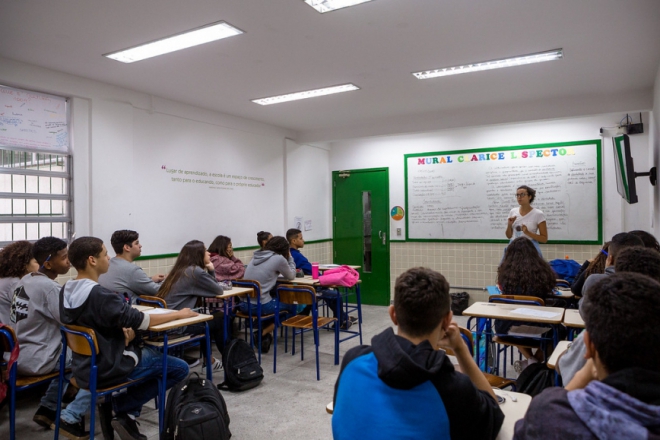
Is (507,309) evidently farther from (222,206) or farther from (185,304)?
(222,206)

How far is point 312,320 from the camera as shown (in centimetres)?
428

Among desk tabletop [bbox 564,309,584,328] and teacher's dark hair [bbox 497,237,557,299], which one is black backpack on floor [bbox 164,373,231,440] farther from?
teacher's dark hair [bbox 497,237,557,299]

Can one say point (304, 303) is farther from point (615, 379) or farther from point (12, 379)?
point (615, 379)

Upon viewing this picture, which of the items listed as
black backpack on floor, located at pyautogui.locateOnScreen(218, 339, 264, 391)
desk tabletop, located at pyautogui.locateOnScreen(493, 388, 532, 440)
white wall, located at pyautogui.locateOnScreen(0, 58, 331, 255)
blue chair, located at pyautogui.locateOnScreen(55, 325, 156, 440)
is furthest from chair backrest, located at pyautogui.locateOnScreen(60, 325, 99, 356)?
white wall, located at pyautogui.locateOnScreen(0, 58, 331, 255)

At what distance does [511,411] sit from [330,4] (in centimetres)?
264

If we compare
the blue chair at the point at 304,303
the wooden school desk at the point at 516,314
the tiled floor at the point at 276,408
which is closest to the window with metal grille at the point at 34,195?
the tiled floor at the point at 276,408

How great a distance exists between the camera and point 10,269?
3.20 metres

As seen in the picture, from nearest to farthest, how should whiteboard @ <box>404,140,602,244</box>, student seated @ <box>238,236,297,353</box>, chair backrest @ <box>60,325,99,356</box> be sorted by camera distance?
chair backrest @ <box>60,325,99,356</box>, student seated @ <box>238,236,297,353</box>, whiteboard @ <box>404,140,602,244</box>

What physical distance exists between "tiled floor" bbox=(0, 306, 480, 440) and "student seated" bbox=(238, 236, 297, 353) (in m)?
0.37

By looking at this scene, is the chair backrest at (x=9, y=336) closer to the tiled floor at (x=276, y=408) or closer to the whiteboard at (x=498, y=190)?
the tiled floor at (x=276, y=408)

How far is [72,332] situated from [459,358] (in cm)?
213

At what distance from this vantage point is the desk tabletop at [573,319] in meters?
2.69

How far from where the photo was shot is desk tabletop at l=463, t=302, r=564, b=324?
9.22ft

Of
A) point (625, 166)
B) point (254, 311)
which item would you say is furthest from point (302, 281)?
point (625, 166)
